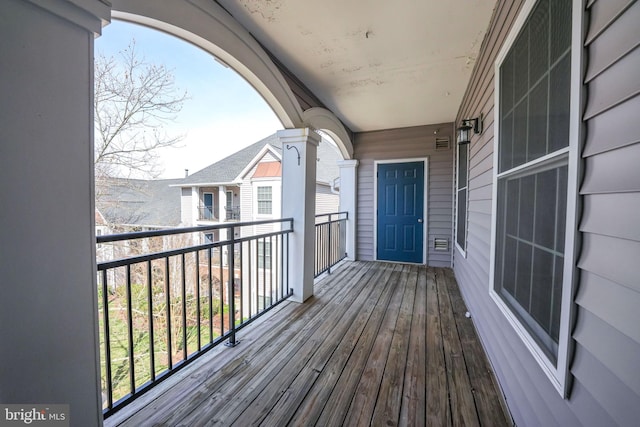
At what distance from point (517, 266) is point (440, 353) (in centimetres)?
100

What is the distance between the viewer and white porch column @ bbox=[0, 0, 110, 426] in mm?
875

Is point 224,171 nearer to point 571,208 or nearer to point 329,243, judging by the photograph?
point 329,243

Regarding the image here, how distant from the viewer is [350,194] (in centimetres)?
529

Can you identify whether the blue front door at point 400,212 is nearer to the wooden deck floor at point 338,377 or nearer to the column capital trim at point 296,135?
the wooden deck floor at point 338,377

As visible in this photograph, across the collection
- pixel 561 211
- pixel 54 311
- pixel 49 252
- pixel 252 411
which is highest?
pixel 561 211

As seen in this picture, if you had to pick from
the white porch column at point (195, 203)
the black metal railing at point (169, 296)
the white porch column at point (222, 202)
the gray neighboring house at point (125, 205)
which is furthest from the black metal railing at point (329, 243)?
the white porch column at point (195, 203)

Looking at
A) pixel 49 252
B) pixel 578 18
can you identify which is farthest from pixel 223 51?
pixel 578 18

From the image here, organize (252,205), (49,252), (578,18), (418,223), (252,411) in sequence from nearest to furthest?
(578,18) → (49,252) → (252,411) → (418,223) → (252,205)

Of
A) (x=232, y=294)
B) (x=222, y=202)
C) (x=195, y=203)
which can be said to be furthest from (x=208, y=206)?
(x=232, y=294)

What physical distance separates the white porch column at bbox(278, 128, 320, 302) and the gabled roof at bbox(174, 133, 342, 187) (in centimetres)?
601

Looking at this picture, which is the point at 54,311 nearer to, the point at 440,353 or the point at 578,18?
the point at 578,18

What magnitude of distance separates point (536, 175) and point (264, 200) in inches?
336

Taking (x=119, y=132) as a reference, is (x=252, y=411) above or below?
below

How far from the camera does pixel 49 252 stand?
976mm
